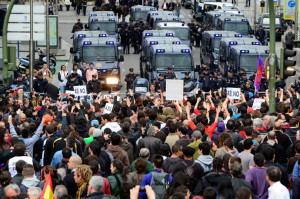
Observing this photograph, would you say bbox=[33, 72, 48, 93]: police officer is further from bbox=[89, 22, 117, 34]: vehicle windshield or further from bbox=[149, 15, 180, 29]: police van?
bbox=[149, 15, 180, 29]: police van

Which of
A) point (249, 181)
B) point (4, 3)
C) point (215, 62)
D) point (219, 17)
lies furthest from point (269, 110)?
point (4, 3)

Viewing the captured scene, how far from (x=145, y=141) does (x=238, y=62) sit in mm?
16548

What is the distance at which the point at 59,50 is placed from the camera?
42.5 m

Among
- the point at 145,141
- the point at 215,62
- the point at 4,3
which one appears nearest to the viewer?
the point at 145,141

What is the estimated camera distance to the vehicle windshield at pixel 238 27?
40781 mm

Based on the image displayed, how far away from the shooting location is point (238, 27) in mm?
40906

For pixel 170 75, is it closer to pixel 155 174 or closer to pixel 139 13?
pixel 155 174

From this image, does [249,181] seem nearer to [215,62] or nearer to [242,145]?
[242,145]

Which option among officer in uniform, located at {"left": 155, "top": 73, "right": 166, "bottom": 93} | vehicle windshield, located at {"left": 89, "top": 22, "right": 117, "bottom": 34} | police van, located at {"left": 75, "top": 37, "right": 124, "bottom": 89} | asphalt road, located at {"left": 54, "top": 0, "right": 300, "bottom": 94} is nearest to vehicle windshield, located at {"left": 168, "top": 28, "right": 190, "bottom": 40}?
asphalt road, located at {"left": 54, "top": 0, "right": 300, "bottom": 94}

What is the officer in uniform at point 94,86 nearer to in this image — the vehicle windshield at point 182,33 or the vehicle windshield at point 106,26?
the vehicle windshield at point 182,33

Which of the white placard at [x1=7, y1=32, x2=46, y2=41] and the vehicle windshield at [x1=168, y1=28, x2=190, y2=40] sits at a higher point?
the white placard at [x1=7, y1=32, x2=46, y2=41]

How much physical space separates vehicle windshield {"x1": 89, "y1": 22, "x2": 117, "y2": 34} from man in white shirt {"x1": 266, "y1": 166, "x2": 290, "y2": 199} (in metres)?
31.1

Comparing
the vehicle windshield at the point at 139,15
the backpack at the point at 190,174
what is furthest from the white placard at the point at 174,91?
the vehicle windshield at the point at 139,15

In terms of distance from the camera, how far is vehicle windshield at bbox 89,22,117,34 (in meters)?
41.1
